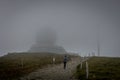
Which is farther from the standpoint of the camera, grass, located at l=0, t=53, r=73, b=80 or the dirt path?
grass, located at l=0, t=53, r=73, b=80

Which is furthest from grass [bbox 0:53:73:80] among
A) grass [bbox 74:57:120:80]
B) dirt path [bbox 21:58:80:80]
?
grass [bbox 74:57:120:80]

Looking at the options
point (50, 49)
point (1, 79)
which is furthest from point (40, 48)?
point (1, 79)

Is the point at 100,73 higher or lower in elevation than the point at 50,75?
higher

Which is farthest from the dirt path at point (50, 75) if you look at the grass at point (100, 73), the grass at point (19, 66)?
the grass at point (19, 66)

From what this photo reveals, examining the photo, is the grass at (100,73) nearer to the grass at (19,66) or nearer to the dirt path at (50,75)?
the dirt path at (50,75)

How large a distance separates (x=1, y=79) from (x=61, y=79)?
944 cm

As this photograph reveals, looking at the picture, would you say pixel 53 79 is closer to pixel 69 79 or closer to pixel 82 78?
pixel 69 79

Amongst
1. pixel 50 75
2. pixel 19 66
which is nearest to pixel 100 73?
pixel 50 75

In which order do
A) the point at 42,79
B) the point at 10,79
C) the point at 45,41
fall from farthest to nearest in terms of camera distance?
the point at 45,41 < the point at 10,79 < the point at 42,79

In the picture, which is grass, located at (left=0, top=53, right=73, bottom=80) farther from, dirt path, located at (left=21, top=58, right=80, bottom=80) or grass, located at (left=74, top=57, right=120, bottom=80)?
grass, located at (left=74, top=57, right=120, bottom=80)

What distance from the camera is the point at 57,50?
161000mm

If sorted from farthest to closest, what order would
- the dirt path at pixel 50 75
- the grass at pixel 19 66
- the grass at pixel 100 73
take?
the grass at pixel 19 66 → the grass at pixel 100 73 → the dirt path at pixel 50 75

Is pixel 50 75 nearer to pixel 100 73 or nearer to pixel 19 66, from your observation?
pixel 100 73

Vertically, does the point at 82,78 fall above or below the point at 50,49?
below
